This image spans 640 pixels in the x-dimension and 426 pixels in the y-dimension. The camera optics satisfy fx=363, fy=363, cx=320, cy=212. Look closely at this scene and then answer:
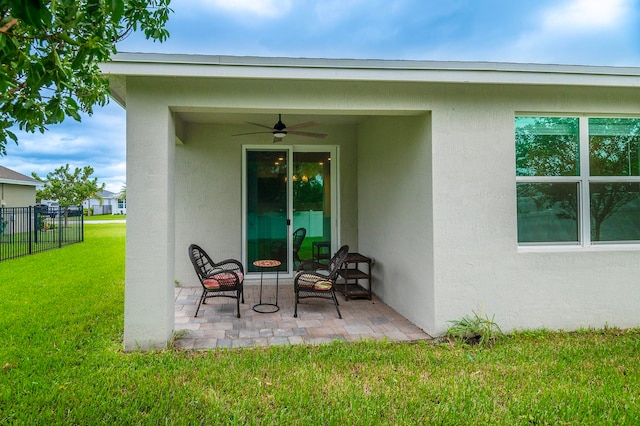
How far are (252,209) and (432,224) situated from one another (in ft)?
12.9

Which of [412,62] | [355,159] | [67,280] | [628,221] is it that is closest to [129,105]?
[412,62]

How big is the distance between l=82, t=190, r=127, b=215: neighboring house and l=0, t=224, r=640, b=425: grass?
52715 millimetres

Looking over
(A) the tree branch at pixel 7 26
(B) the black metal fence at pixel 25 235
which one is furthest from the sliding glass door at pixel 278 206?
(B) the black metal fence at pixel 25 235

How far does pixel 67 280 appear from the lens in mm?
7449

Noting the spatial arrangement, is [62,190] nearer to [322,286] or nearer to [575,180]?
[322,286]

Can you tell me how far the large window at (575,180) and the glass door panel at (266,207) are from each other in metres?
4.19

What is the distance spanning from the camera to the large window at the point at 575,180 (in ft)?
14.5

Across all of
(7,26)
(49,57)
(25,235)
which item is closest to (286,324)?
(49,57)

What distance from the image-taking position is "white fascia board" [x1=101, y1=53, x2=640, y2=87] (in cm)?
362

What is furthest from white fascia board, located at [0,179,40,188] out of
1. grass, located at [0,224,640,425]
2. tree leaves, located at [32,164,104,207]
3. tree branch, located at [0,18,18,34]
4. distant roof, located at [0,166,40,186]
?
tree branch, located at [0,18,18,34]

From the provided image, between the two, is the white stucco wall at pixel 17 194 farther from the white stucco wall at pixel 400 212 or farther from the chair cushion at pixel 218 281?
the white stucco wall at pixel 400 212

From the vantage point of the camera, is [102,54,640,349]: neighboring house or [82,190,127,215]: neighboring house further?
[82,190,127,215]: neighboring house

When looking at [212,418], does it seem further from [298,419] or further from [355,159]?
[355,159]

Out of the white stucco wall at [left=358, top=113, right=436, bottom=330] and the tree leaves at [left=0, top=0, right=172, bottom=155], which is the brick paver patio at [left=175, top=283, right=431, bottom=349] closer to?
the white stucco wall at [left=358, top=113, right=436, bottom=330]
